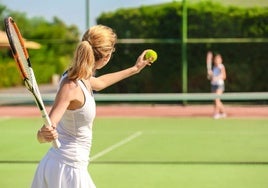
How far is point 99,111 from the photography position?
682 inches

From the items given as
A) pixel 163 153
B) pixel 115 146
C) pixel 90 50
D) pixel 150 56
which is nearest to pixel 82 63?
pixel 90 50

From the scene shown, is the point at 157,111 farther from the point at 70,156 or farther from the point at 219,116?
the point at 70,156

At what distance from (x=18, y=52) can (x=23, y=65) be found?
3.6 inches

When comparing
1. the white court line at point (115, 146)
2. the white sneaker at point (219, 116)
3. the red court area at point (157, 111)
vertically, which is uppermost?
the white court line at point (115, 146)

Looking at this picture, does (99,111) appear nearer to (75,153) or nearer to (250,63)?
(250,63)

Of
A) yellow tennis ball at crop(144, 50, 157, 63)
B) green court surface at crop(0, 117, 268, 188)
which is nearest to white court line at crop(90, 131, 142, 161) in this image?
green court surface at crop(0, 117, 268, 188)

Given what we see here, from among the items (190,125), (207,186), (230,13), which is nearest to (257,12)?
(230,13)

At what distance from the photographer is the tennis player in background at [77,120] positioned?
3773 millimetres

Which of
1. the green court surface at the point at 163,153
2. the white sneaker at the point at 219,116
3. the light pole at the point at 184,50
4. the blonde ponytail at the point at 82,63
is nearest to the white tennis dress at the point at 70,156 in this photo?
the blonde ponytail at the point at 82,63

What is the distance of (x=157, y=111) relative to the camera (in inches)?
679

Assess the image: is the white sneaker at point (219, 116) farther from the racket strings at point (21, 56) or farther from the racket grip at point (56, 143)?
the racket grip at point (56, 143)

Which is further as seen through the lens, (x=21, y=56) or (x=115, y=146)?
(x=115, y=146)

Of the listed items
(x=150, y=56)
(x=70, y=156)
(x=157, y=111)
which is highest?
(x=150, y=56)

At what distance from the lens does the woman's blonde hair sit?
3.76 metres
